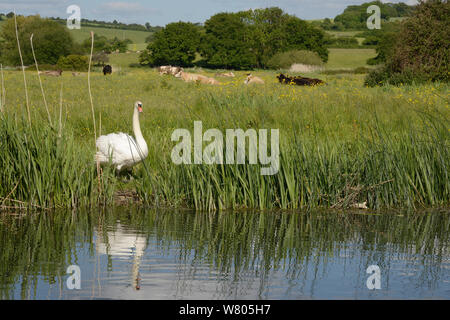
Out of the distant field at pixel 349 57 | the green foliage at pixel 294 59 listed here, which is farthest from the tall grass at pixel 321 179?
the distant field at pixel 349 57

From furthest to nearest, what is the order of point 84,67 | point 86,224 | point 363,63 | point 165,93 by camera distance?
point 363,63 → point 84,67 → point 165,93 → point 86,224

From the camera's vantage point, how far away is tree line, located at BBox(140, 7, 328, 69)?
10262cm

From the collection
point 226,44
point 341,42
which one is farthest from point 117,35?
point 341,42

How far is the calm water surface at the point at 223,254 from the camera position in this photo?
557cm

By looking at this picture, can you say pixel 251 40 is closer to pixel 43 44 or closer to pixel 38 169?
pixel 43 44

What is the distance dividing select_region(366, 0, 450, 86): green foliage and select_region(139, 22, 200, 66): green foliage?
7297 centimetres

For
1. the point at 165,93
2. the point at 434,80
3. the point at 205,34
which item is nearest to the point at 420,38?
the point at 434,80

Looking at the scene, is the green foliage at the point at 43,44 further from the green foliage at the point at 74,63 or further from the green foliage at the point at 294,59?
the green foliage at the point at 294,59

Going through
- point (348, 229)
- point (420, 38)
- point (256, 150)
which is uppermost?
point (420, 38)

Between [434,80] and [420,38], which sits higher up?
[420,38]

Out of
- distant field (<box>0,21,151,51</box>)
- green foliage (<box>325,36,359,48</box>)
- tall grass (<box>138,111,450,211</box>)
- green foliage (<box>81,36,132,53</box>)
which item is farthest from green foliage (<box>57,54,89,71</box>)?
tall grass (<box>138,111,450,211</box>)
